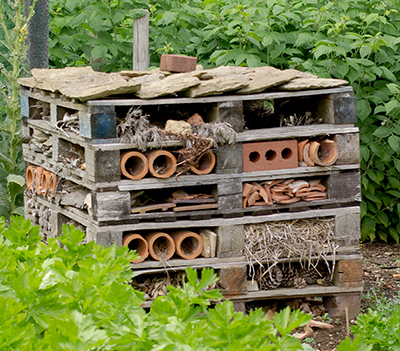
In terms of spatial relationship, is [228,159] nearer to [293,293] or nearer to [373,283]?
[293,293]

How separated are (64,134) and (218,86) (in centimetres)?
110

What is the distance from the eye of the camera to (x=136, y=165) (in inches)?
165

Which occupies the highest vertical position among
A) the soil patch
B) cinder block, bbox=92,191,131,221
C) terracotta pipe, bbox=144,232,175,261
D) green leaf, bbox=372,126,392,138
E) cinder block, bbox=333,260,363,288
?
green leaf, bbox=372,126,392,138

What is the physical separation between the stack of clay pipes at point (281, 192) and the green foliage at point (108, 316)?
233cm

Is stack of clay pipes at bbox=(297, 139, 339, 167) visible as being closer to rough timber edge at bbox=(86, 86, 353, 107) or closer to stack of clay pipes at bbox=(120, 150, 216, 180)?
rough timber edge at bbox=(86, 86, 353, 107)

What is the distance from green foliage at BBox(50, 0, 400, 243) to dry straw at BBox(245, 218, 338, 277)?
5.30 feet

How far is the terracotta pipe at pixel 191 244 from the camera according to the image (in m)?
4.21

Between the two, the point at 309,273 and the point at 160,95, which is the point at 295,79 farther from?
the point at 309,273

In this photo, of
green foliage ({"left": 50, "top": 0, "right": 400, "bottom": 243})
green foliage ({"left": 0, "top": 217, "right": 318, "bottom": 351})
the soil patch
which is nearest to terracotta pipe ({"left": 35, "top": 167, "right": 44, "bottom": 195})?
green foliage ({"left": 50, "top": 0, "right": 400, "bottom": 243})

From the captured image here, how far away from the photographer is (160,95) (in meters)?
4.06

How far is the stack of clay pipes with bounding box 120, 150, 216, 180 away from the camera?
4.02 meters

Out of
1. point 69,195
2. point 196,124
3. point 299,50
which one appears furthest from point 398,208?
point 69,195

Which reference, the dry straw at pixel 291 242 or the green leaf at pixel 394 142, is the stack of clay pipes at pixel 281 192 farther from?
the green leaf at pixel 394 142

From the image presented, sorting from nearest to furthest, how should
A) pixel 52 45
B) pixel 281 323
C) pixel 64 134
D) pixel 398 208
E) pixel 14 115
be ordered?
pixel 281 323 → pixel 64 134 → pixel 14 115 → pixel 398 208 → pixel 52 45
